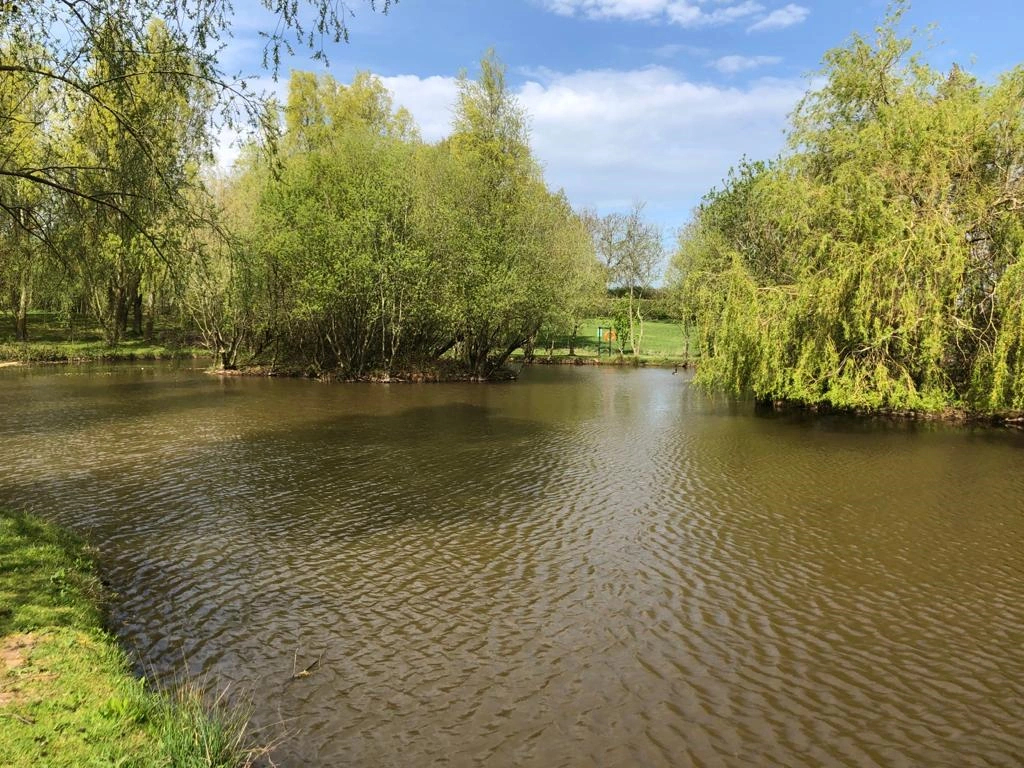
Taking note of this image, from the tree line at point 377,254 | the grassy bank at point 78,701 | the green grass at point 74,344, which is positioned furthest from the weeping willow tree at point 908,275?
the green grass at point 74,344

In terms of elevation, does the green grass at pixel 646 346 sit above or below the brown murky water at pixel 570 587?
above

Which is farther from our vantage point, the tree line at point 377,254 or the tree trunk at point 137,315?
the tree trunk at point 137,315

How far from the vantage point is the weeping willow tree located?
20.4 meters

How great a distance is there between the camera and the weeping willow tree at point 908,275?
20406mm

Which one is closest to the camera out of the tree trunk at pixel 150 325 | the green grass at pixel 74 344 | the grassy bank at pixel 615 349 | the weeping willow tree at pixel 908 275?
the weeping willow tree at pixel 908 275

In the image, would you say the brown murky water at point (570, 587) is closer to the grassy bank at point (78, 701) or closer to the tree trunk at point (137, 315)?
the grassy bank at point (78, 701)

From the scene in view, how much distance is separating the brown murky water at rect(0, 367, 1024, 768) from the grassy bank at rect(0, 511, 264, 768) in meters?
0.69

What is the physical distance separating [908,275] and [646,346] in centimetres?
3978

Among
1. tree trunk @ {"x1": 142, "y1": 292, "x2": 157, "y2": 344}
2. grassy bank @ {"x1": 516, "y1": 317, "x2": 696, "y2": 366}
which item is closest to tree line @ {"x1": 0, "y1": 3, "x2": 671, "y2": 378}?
tree trunk @ {"x1": 142, "y1": 292, "x2": 157, "y2": 344}

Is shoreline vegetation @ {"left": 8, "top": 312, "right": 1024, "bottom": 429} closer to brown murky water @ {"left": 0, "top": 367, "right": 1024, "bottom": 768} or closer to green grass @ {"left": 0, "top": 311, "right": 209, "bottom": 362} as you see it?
green grass @ {"left": 0, "top": 311, "right": 209, "bottom": 362}

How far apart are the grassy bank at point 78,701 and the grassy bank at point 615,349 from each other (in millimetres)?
41094

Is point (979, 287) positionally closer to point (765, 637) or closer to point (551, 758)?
point (765, 637)

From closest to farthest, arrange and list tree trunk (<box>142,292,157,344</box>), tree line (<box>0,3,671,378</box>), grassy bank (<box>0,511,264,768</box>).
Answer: grassy bank (<box>0,511,264,768</box>) < tree line (<box>0,3,671,378</box>) < tree trunk (<box>142,292,157,344</box>)

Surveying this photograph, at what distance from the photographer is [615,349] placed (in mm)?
58438
